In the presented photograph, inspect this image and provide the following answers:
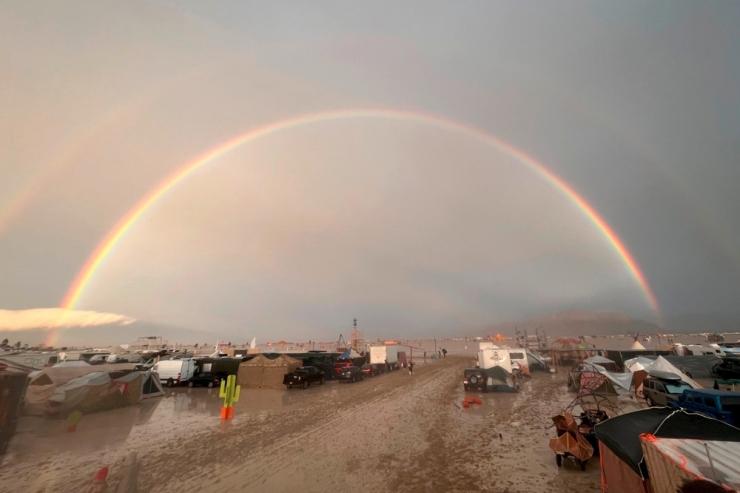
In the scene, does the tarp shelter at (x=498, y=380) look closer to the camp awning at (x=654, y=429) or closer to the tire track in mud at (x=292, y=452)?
the tire track in mud at (x=292, y=452)

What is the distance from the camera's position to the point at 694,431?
5949 millimetres

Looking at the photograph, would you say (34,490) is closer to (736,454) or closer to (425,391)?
(736,454)

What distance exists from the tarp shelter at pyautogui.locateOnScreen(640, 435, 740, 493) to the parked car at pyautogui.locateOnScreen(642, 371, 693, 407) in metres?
15.3

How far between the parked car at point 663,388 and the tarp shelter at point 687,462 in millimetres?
15321

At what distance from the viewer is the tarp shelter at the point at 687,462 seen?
463cm

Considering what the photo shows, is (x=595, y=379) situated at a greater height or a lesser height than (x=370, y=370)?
greater

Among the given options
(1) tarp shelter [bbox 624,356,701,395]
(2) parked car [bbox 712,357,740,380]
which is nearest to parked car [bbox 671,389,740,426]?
(1) tarp shelter [bbox 624,356,701,395]

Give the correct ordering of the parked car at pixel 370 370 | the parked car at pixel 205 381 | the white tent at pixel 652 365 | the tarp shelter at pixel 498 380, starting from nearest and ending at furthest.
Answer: the white tent at pixel 652 365, the tarp shelter at pixel 498 380, the parked car at pixel 205 381, the parked car at pixel 370 370

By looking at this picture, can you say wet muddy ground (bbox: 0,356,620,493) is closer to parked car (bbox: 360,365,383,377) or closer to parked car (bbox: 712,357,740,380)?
parked car (bbox: 712,357,740,380)

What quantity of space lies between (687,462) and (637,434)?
1.77 meters

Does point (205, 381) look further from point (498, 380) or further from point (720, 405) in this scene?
point (720, 405)

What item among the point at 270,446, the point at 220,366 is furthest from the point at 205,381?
the point at 270,446

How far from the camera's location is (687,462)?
4.89 meters

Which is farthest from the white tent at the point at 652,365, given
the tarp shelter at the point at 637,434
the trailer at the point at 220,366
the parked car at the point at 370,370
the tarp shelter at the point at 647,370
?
the trailer at the point at 220,366
